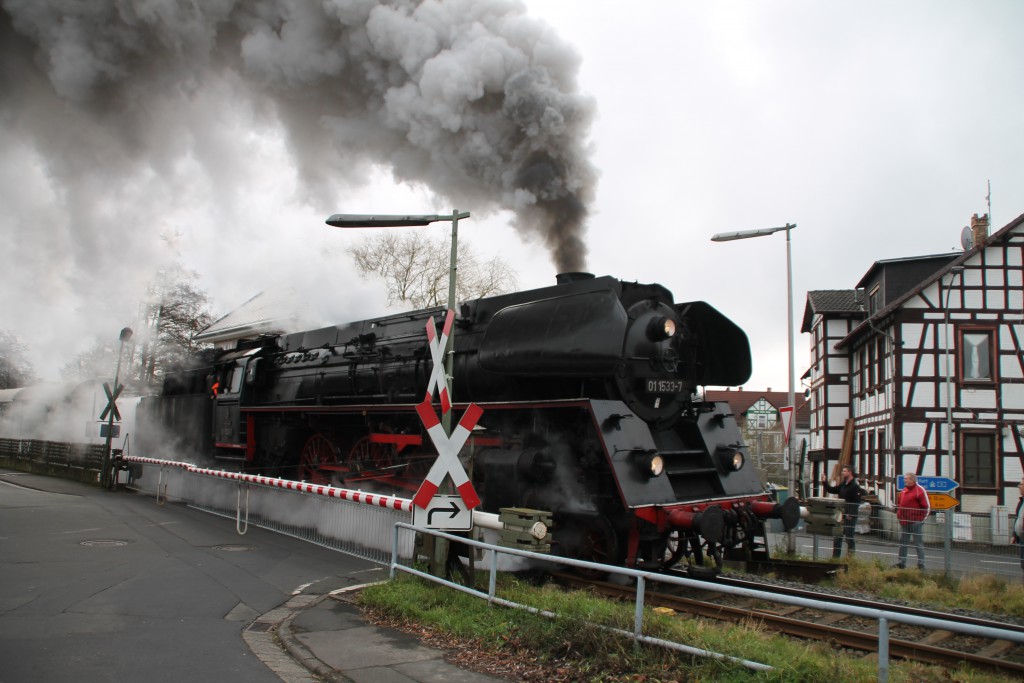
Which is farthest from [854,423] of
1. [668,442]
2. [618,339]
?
[618,339]

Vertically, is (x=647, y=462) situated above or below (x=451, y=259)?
below

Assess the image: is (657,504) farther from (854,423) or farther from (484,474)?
(854,423)

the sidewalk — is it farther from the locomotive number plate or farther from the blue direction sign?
the blue direction sign

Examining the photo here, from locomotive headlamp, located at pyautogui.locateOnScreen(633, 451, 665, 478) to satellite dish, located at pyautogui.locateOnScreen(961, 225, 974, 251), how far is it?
2265cm

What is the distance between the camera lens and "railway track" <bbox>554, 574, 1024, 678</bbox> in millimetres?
5523

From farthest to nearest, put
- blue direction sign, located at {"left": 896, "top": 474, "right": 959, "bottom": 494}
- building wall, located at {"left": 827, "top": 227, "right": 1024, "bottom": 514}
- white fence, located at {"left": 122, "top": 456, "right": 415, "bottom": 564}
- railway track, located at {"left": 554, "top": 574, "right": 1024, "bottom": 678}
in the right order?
building wall, located at {"left": 827, "top": 227, "right": 1024, "bottom": 514} → blue direction sign, located at {"left": 896, "top": 474, "right": 959, "bottom": 494} → white fence, located at {"left": 122, "top": 456, "right": 415, "bottom": 564} → railway track, located at {"left": 554, "top": 574, "right": 1024, "bottom": 678}

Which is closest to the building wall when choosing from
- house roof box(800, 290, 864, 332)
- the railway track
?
house roof box(800, 290, 864, 332)

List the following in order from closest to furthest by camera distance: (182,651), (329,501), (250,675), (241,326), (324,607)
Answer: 1. (250,675)
2. (182,651)
3. (324,607)
4. (329,501)
5. (241,326)

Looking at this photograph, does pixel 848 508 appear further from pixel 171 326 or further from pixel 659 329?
pixel 171 326

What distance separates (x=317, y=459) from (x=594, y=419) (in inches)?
302

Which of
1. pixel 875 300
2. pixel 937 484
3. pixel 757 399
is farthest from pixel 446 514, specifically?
pixel 757 399

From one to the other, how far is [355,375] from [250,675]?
24.7ft

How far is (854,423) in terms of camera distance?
1093 inches

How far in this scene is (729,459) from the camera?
29.8 feet
